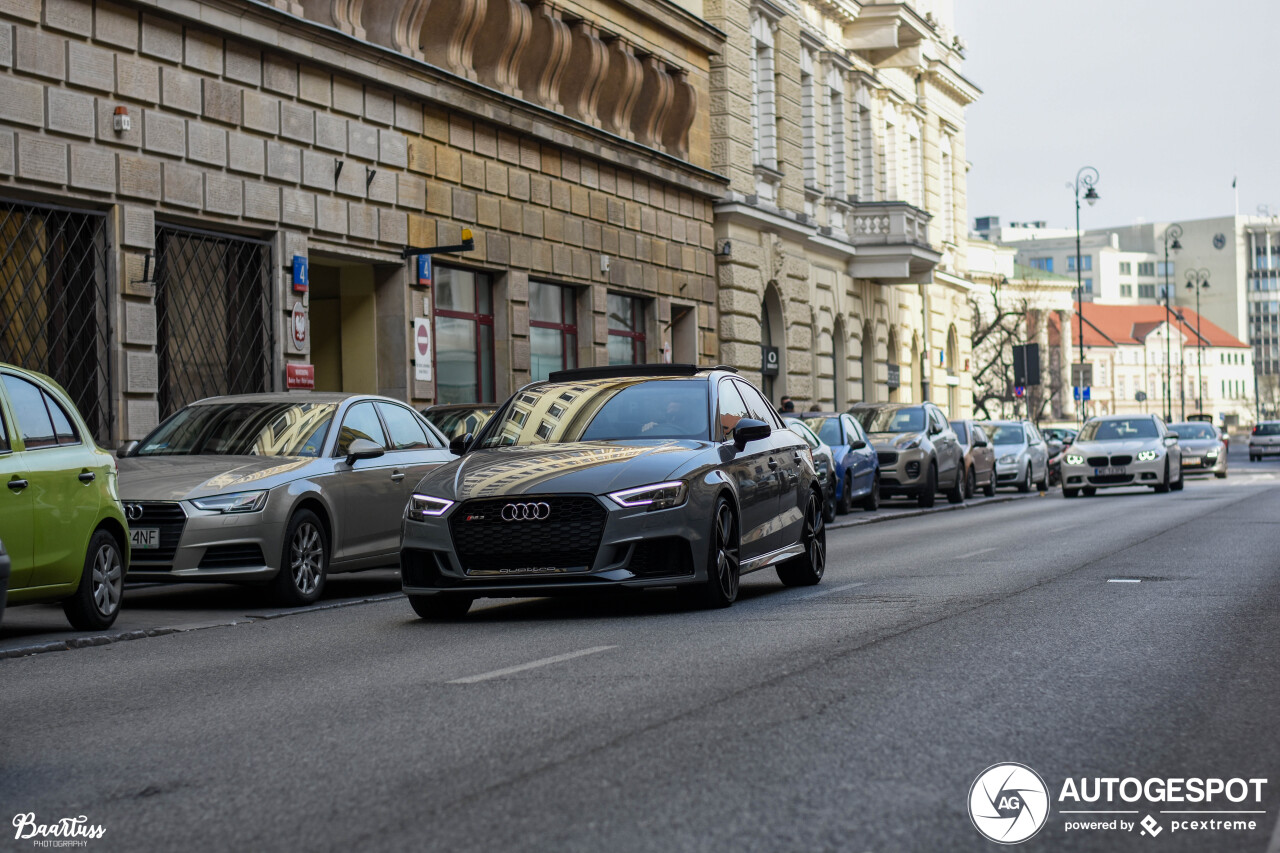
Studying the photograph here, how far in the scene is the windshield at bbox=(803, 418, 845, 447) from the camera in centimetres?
2772

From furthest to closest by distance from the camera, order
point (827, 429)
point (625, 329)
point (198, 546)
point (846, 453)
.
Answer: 1. point (625, 329)
2. point (827, 429)
3. point (846, 453)
4. point (198, 546)

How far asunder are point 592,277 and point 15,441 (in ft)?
65.4

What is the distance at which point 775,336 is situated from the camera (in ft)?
130

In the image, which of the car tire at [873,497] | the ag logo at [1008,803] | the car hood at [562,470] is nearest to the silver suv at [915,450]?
the car tire at [873,497]

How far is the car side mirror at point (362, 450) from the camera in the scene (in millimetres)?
13914

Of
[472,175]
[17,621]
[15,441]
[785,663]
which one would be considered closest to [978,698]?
[785,663]

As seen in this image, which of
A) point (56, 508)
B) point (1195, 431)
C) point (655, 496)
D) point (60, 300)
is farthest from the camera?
point (1195, 431)

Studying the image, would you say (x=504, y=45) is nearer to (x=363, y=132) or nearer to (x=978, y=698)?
(x=363, y=132)

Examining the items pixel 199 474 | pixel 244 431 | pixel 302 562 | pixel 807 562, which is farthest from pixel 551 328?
pixel 199 474

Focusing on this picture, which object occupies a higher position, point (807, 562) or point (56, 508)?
point (56, 508)

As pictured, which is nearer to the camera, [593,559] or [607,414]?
[593,559]

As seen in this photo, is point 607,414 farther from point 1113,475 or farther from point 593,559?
point 1113,475

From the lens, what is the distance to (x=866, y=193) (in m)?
48.7

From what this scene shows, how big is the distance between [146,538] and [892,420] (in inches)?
816
